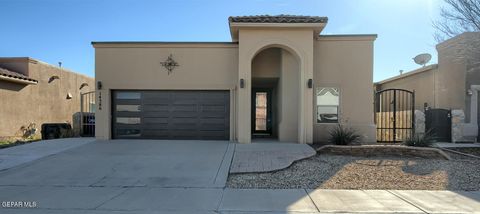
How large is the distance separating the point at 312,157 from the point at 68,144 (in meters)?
8.80

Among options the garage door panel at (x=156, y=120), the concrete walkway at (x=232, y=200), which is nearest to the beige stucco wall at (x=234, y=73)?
the garage door panel at (x=156, y=120)

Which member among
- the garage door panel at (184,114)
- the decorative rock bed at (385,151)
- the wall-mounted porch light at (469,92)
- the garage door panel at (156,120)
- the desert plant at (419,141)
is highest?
the wall-mounted porch light at (469,92)

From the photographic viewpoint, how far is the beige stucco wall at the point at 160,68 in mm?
14133

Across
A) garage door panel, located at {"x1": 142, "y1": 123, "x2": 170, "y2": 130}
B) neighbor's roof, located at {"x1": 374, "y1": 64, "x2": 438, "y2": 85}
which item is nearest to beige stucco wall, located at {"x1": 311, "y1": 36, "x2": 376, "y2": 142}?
neighbor's roof, located at {"x1": 374, "y1": 64, "x2": 438, "y2": 85}

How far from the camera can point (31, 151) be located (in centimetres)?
1145

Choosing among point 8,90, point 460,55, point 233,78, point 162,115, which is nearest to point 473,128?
point 460,55

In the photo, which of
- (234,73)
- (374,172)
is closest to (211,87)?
(234,73)

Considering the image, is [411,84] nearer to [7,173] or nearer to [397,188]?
[397,188]

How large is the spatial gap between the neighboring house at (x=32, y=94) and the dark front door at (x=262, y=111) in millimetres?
12153

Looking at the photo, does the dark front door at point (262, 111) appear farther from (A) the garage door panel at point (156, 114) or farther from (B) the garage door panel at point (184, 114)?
(A) the garage door panel at point (156, 114)

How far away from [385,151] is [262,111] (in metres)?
6.79

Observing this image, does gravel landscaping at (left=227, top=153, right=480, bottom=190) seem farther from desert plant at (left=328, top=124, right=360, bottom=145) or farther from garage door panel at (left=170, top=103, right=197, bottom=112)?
garage door panel at (left=170, top=103, right=197, bottom=112)

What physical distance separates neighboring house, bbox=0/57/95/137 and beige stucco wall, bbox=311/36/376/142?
15.0 m

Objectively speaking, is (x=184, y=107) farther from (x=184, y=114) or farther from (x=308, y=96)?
(x=308, y=96)
